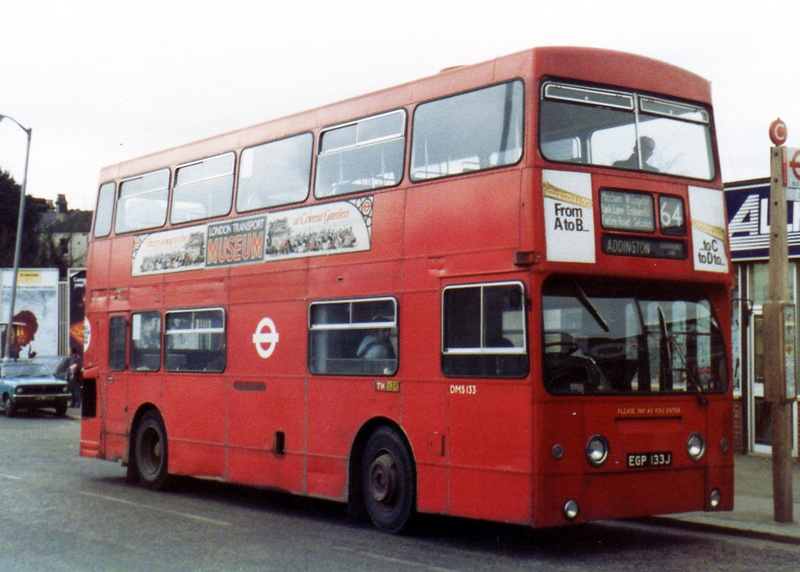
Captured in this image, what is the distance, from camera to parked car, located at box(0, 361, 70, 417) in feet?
112

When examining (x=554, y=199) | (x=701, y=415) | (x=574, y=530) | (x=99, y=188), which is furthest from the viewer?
(x=99, y=188)

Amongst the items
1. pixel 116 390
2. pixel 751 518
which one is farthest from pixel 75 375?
pixel 751 518

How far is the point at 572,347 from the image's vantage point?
10.0 m

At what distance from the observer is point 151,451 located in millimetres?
16125

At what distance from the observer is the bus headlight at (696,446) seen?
10.6m

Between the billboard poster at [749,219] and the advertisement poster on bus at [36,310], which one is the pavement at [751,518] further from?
the advertisement poster on bus at [36,310]

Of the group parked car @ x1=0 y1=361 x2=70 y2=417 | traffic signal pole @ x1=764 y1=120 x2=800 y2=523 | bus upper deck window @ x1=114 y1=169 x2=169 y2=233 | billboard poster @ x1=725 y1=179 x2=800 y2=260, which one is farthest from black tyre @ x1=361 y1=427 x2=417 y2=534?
parked car @ x1=0 y1=361 x2=70 y2=417

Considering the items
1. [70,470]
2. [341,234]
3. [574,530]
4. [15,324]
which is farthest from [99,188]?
[15,324]

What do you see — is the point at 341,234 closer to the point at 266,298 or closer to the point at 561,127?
the point at 266,298

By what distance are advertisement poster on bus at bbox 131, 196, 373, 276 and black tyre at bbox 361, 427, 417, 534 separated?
6.59ft

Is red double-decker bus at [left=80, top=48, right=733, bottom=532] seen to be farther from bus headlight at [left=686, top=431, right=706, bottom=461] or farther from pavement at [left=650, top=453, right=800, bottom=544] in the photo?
pavement at [left=650, top=453, right=800, bottom=544]

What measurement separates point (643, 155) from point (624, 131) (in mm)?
284

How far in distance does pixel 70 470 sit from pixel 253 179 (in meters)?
7.08

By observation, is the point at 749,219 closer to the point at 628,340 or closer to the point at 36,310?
the point at 628,340
